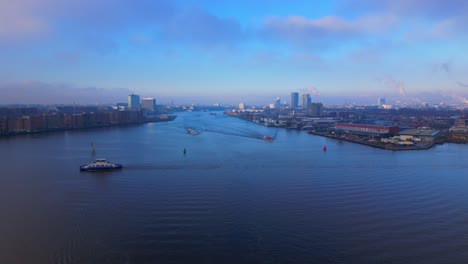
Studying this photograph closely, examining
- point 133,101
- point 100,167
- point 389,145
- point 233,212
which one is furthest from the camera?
point 133,101

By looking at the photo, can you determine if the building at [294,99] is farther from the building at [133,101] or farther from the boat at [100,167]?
the boat at [100,167]

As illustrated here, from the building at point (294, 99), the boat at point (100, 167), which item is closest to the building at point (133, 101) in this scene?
the building at point (294, 99)

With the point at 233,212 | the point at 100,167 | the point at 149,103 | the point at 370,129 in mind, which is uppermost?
the point at 149,103

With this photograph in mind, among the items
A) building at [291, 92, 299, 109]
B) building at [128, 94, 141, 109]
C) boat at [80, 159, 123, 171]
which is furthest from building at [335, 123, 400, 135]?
building at [291, 92, 299, 109]

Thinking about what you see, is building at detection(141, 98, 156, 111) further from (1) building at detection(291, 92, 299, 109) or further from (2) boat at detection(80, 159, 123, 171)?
(2) boat at detection(80, 159, 123, 171)

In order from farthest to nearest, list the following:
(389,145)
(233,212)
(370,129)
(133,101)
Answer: (133,101), (370,129), (389,145), (233,212)

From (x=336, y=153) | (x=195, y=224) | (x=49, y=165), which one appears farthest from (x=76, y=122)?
(x=195, y=224)

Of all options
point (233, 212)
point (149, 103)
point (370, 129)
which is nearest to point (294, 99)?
point (149, 103)

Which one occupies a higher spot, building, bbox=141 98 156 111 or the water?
building, bbox=141 98 156 111

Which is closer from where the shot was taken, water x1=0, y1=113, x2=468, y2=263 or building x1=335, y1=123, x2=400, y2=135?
water x1=0, y1=113, x2=468, y2=263

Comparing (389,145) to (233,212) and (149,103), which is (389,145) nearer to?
(233,212)
